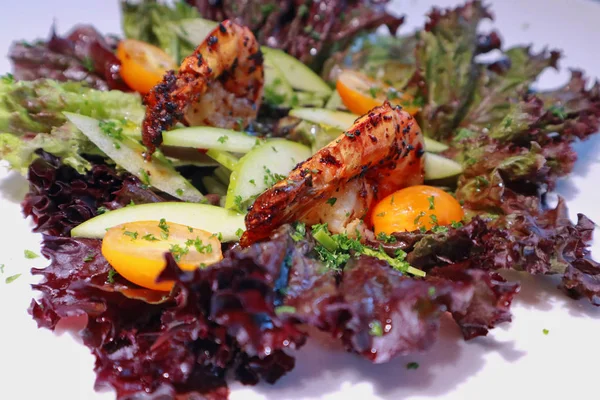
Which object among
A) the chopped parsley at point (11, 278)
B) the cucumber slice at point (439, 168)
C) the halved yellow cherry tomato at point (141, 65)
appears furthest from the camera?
the halved yellow cherry tomato at point (141, 65)

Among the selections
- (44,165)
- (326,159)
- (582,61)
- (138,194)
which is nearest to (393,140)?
(326,159)

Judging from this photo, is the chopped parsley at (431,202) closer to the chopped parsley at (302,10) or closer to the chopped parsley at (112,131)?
the chopped parsley at (112,131)

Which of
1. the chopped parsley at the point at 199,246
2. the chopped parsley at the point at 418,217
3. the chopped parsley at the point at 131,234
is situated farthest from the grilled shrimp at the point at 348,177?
the chopped parsley at the point at 131,234

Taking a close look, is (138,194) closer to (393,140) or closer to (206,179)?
(206,179)

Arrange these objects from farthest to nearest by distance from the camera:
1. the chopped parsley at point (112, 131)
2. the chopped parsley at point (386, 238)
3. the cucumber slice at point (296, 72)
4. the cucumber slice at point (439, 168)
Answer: the cucumber slice at point (296, 72)
the cucumber slice at point (439, 168)
the chopped parsley at point (112, 131)
the chopped parsley at point (386, 238)

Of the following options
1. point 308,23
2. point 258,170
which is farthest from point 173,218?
point 308,23

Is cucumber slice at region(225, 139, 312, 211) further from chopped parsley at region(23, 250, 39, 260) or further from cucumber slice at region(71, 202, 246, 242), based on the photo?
chopped parsley at region(23, 250, 39, 260)
